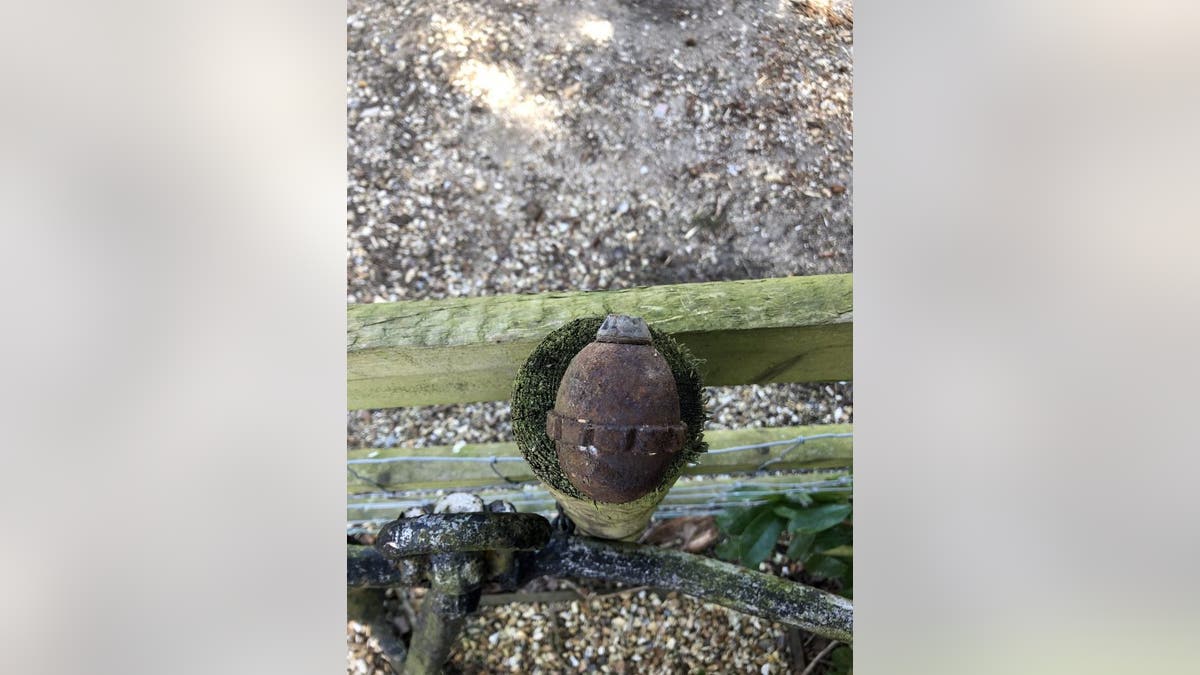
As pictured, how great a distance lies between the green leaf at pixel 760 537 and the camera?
2.44ft

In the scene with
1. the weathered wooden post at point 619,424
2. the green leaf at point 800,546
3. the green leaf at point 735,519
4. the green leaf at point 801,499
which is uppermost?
the weathered wooden post at point 619,424

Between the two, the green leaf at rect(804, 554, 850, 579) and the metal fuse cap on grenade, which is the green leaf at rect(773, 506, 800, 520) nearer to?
the green leaf at rect(804, 554, 850, 579)

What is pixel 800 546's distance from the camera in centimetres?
Result: 75

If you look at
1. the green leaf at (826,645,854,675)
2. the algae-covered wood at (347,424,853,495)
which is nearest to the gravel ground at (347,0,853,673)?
the algae-covered wood at (347,424,853,495)

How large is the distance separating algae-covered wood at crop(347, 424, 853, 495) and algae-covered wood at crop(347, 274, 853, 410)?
0.23 metres

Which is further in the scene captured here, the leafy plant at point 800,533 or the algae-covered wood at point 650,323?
the leafy plant at point 800,533

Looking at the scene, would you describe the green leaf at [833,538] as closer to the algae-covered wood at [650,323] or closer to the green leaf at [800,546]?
the green leaf at [800,546]

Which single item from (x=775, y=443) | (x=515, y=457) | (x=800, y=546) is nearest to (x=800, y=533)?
(x=800, y=546)

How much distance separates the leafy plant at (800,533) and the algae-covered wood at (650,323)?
22 centimetres

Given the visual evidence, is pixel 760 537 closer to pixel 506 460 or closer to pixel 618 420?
pixel 506 460

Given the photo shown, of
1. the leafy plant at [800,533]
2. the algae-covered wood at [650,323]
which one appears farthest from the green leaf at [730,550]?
the algae-covered wood at [650,323]
